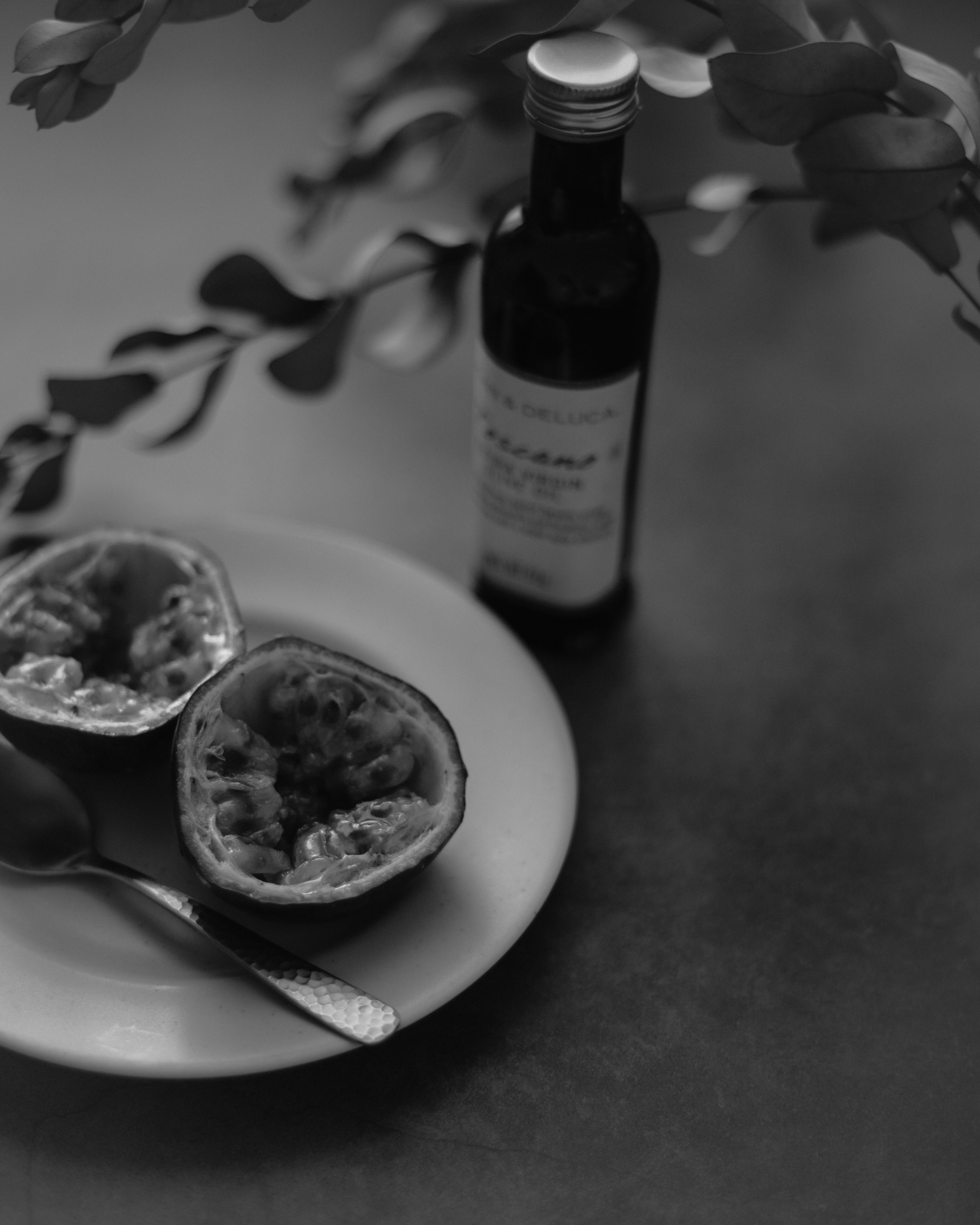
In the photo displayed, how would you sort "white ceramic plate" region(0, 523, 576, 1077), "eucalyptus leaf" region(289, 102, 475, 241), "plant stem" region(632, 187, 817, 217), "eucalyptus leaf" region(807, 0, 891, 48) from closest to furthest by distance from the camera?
"white ceramic plate" region(0, 523, 576, 1077) < "eucalyptus leaf" region(807, 0, 891, 48) < "plant stem" region(632, 187, 817, 217) < "eucalyptus leaf" region(289, 102, 475, 241)

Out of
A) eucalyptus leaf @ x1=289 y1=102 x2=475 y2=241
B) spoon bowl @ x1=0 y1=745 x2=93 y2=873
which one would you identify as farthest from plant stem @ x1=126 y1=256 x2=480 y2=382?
spoon bowl @ x1=0 y1=745 x2=93 y2=873

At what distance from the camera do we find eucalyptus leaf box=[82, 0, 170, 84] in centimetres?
77

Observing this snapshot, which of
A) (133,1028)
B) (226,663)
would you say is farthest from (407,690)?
(133,1028)

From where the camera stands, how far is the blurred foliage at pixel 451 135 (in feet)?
2.57

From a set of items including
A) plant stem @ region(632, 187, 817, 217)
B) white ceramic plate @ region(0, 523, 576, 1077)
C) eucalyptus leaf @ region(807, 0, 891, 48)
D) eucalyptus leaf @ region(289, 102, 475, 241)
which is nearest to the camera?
white ceramic plate @ region(0, 523, 576, 1077)

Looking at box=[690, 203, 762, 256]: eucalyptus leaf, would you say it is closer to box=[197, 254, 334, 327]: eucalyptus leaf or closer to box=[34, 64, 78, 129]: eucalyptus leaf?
box=[197, 254, 334, 327]: eucalyptus leaf

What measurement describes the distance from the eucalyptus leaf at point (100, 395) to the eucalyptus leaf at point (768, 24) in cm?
46

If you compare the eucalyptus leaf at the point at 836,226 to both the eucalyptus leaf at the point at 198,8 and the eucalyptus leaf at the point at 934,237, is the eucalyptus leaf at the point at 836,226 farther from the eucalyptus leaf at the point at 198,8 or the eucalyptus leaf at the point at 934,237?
the eucalyptus leaf at the point at 198,8

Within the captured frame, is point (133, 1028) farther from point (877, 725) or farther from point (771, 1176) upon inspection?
point (877, 725)

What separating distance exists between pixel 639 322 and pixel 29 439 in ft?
1.47

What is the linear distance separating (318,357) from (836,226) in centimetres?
41

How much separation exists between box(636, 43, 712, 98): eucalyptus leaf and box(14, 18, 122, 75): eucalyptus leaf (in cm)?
31

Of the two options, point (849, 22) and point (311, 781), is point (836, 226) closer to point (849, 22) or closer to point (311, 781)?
point (849, 22)

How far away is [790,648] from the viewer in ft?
3.48
